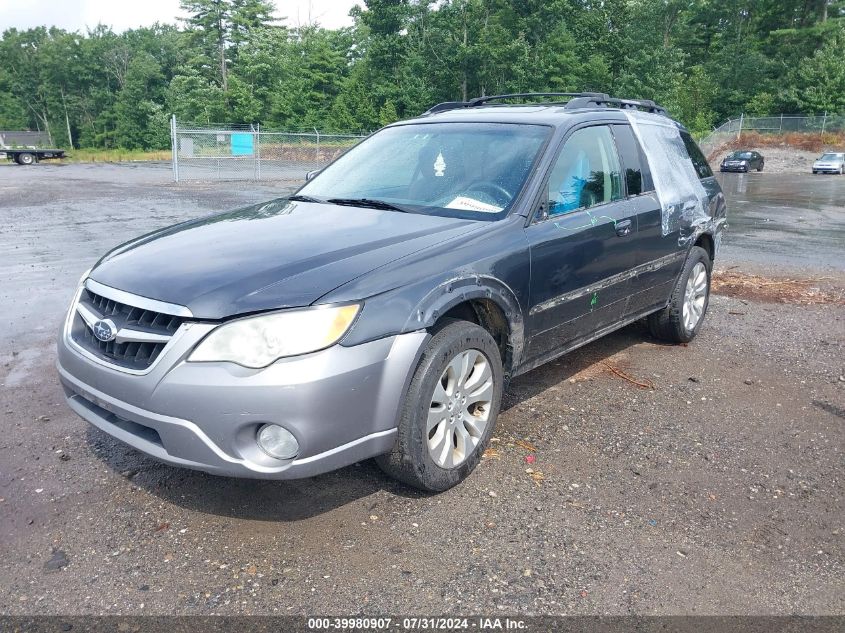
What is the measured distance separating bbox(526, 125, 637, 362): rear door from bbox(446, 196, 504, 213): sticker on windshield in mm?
230

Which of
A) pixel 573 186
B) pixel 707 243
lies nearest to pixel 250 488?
pixel 573 186

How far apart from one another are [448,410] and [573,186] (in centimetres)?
173

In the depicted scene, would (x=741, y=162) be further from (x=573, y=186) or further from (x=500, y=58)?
(x=573, y=186)

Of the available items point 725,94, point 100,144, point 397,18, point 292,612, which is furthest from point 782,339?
point 100,144

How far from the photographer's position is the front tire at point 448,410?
300 cm

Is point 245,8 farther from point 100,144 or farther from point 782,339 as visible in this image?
point 782,339

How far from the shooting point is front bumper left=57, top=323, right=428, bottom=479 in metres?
2.63

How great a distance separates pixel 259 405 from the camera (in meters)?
2.62

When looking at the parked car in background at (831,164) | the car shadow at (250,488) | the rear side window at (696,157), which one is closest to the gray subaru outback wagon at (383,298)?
the car shadow at (250,488)

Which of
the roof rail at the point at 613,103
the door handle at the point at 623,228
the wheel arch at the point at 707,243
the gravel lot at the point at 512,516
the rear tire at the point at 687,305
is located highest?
the roof rail at the point at 613,103

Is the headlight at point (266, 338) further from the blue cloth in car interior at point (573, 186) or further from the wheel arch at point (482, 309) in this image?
the blue cloth in car interior at point (573, 186)

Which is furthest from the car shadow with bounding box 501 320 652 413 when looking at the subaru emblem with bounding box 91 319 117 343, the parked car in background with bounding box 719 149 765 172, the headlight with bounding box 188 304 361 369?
the parked car in background with bounding box 719 149 765 172

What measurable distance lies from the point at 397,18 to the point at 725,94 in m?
28.3

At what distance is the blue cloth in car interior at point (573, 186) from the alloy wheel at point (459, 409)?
111 cm
